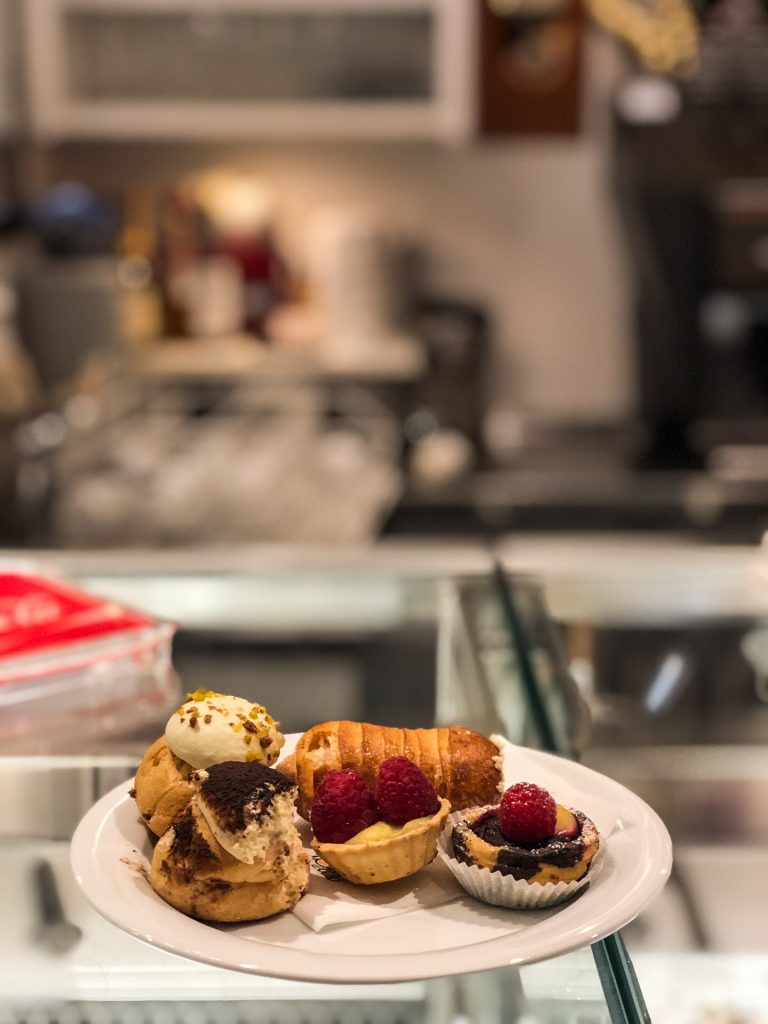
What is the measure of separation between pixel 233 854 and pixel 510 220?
2962 millimetres

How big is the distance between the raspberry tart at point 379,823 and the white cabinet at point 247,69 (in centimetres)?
258

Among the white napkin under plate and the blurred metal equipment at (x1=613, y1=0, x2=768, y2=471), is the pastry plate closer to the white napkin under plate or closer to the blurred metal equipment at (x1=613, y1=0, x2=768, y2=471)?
the white napkin under plate

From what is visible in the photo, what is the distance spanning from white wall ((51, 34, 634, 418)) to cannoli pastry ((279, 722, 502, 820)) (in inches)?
110

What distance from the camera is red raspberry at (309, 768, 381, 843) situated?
71cm

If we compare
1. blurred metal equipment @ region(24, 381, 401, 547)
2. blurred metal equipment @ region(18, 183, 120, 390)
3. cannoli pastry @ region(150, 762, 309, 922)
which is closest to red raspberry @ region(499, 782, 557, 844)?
cannoli pastry @ region(150, 762, 309, 922)

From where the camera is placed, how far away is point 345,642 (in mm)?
1195

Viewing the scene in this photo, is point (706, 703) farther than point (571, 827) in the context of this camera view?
Yes

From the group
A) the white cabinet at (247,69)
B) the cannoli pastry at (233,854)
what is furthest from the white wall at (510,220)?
the cannoli pastry at (233,854)

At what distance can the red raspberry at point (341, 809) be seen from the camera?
71 centimetres

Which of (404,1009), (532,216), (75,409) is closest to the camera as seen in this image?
(404,1009)

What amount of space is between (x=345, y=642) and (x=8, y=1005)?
0.58 metres

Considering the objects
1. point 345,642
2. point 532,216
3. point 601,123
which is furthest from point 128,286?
point 345,642

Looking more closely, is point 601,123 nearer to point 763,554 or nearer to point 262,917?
point 763,554

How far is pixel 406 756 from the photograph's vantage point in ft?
2.52
